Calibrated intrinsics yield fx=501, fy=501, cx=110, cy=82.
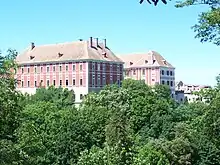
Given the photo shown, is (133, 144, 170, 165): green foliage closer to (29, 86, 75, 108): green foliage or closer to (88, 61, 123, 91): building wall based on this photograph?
(29, 86, 75, 108): green foliage

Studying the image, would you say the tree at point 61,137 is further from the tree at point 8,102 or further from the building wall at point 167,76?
the building wall at point 167,76

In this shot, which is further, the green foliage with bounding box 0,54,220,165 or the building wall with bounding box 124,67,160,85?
the building wall with bounding box 124,67,160,85

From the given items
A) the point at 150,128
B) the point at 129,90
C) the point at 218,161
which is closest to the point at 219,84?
the point at 218,161

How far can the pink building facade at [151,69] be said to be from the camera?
3191 inches

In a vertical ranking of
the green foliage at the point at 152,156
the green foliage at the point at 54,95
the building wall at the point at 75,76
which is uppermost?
the building wall at the point at 75,76

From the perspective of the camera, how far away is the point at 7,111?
12773mm

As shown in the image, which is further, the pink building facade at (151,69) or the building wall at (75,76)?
the pink building facade at (151,69)

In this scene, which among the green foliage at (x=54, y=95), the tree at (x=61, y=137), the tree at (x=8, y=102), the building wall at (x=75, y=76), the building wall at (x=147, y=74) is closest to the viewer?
the tree at (x=8, y=102)

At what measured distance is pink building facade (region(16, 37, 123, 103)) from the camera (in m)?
68.4

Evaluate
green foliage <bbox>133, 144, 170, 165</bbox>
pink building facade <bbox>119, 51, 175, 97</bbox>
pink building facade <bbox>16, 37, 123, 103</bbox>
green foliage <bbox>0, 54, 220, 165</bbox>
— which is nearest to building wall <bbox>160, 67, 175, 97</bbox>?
pink building facade <bbox>119, 51, 175, 97</bbox>

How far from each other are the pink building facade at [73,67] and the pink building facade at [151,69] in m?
9.43

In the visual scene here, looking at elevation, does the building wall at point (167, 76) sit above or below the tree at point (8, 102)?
above

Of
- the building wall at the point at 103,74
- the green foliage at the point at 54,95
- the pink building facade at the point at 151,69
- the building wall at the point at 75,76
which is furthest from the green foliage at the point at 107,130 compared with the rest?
the pink building facade at the point at 151,69

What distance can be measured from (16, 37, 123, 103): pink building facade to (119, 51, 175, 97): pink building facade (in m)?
9.43
